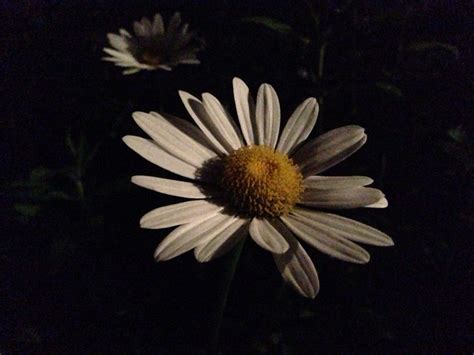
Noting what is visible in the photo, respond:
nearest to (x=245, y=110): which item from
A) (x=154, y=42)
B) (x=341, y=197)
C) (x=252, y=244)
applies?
(x=341, y=197)

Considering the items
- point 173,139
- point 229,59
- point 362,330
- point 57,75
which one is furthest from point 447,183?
point 57,75

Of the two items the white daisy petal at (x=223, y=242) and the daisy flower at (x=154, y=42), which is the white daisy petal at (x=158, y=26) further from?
the white daisy petal at (x=223, y=242)

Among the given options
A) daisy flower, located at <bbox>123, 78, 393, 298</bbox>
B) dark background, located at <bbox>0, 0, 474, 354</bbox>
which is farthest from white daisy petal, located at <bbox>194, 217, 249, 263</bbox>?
dark background, located at <bbox>0, 0, 474, 354</bbox>

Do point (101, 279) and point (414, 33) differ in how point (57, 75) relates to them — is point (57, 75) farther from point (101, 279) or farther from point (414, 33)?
point (414, 33)

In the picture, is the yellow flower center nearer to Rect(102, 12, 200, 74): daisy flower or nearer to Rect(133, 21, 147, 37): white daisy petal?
Rect(102, 12, 200, 74): daisy flower

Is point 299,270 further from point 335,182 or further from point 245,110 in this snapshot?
point 245,110

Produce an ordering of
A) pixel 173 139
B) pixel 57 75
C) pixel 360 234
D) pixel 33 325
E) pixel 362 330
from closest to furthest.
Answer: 1. pixel 360 234
2. pixel 173 139
3. pixel 362 330
4. pixel 33 325
5. pixel 57 75
